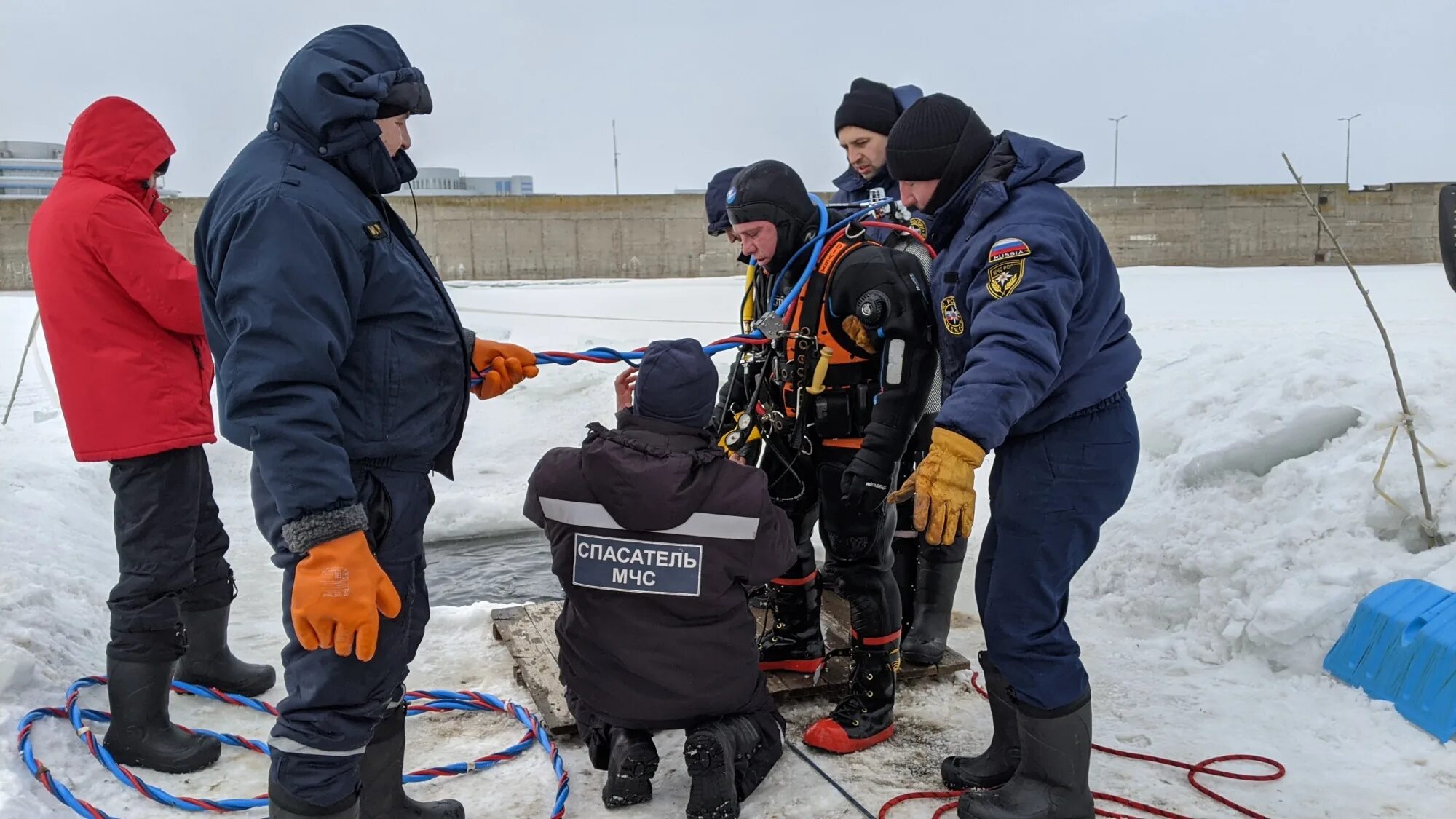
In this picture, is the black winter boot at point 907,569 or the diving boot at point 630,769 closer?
A: the diving boot at point 630,769

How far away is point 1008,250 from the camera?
2604mm

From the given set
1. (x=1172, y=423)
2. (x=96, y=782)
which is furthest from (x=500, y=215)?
(x=96, y=782)

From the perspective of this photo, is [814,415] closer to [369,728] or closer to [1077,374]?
[1077,374]

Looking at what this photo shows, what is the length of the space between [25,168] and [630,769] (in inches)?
2944

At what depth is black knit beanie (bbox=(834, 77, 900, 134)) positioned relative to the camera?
4684 mm

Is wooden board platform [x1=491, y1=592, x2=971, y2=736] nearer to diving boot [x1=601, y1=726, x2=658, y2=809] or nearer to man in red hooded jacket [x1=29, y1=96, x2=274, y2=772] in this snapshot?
diving boot [x1=601, y1=726, x2=658, y2=809]

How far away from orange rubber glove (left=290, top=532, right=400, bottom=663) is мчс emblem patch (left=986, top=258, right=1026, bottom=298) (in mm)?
1612

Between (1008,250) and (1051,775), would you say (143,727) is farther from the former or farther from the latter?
(1008,250)

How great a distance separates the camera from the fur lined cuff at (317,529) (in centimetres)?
200

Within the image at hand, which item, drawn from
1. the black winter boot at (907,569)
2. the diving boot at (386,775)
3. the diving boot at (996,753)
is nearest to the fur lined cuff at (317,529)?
the diving boot at (386,775)

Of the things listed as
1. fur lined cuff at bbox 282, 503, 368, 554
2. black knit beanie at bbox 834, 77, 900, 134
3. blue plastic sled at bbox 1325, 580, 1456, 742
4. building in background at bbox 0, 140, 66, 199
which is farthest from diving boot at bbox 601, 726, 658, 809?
building in background at bbox 0, 140, 66, 199

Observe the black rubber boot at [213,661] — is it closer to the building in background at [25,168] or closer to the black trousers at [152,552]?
the black trousers at [152,552]

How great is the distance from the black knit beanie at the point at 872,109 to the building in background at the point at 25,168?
209 ft

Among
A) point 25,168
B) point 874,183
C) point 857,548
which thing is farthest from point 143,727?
point 25,168
